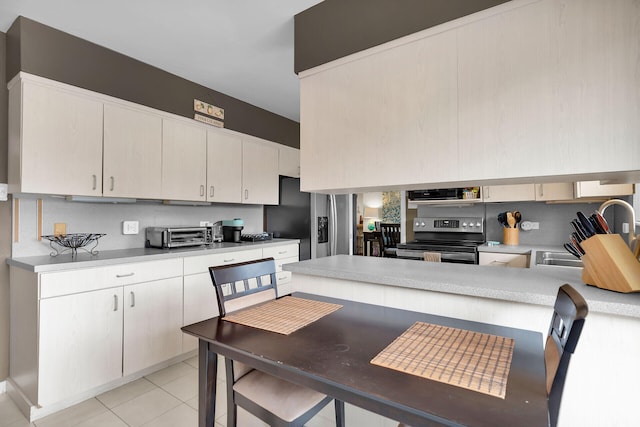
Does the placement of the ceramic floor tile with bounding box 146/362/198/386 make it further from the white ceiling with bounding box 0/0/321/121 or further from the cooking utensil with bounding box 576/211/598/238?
the cooking utensil with bounding box 576/211/598/238

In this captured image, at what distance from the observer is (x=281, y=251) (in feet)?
12.3

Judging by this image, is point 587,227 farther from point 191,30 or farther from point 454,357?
point 191,30

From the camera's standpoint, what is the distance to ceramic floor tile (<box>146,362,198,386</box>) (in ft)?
7.83

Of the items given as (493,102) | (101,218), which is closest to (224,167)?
(101,218)

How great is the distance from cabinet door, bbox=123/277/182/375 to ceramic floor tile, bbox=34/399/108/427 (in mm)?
267

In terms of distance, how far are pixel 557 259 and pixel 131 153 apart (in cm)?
384

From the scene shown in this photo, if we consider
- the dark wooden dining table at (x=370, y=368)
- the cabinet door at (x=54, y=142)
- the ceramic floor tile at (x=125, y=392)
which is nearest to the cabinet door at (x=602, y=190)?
the dark wooden dining table at (x=370, y=368)

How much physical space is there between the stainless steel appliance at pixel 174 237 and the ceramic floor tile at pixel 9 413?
1.38 metres

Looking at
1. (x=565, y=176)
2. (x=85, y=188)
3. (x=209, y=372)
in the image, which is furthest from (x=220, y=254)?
(x=565, y=176)

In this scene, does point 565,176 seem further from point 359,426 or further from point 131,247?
point 131,247

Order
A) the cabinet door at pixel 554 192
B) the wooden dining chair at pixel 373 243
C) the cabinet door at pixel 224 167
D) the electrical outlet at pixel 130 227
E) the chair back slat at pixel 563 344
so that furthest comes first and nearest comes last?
the wooden dining chair at pixel 373 243, the cabinet door at pixel 224 167, the cabinet door at pixel 554 192, the electrical outlet at pixel 130 227, the chair back slat at pixel 563 344

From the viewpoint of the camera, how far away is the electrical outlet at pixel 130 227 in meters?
2.86

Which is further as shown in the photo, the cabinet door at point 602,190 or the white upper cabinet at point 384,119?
the cabinet door at point 602,190

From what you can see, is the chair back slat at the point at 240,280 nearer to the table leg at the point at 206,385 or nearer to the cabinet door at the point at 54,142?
the table leg at the point at 206,385
